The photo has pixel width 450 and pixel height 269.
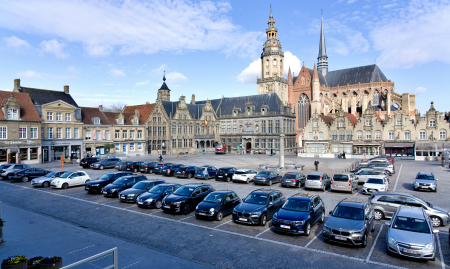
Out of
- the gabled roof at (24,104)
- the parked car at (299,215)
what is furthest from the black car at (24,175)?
the parked car at (299,215)

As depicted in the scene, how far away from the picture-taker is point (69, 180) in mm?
25422

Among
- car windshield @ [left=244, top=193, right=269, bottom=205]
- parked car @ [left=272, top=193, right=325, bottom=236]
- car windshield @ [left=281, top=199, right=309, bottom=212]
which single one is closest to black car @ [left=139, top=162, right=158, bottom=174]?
car windshield @ [left=244, top=193, right=269, bottom=205]

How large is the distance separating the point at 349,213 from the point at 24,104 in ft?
158

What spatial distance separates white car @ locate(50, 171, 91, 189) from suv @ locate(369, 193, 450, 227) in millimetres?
23252

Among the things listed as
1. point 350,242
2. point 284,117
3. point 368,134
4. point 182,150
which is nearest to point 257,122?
point 284,117

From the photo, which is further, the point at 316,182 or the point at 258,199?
the point at 316,182

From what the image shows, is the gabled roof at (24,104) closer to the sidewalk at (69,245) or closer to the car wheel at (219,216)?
the sidewalk at (69,245)

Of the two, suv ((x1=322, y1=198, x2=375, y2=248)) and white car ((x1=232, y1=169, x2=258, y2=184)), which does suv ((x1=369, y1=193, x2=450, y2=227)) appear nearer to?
suv ((x1=322, y1=198, x2=375, y2=248))

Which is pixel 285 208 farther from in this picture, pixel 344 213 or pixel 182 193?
pixel 182 193

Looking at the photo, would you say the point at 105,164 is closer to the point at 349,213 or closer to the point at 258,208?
the point at 258,208

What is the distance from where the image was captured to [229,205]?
16.6 meters

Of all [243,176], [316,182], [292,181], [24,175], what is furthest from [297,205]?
[24,175]

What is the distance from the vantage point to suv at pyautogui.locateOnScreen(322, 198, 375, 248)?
38.0ft

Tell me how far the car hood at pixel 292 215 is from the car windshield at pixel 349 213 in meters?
1.27
